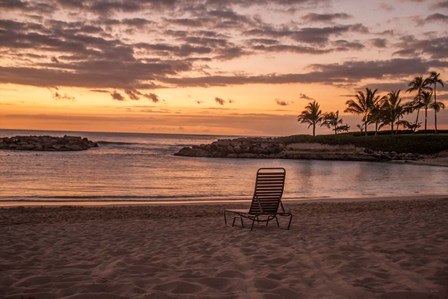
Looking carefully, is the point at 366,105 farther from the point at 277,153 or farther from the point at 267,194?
the point at 267,194

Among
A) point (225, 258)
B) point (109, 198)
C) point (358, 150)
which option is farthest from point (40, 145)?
point (225, 258)

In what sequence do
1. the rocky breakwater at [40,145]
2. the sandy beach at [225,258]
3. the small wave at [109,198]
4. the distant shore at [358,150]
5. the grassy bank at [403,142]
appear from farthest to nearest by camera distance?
1. the rocky breakwater at [40,145]
2. the grassy bank at [403,142]
3. the distant shore at [358,150]
4. the small wave at [109,198]
5. the sandy beach at [225,258]

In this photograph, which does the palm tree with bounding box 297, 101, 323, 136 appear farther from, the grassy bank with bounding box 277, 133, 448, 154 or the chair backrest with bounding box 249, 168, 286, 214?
the chair backrest with bounding box 249, 168, 286, 214

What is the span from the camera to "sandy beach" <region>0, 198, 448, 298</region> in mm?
4508

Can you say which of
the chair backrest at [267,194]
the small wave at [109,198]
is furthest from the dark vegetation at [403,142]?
the chair backrest at [267,194]

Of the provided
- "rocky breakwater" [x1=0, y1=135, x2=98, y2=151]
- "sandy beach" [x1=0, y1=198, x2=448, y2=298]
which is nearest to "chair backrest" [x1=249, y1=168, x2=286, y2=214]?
"sandy beach" [x1=0, y1=198, x2=448, y2=298]

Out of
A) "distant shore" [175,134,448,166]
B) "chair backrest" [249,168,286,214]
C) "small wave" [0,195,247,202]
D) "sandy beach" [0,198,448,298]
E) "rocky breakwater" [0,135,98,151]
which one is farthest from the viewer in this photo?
"rocky breakwater" [0,135,98,151]

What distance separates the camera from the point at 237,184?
22188 millimetres

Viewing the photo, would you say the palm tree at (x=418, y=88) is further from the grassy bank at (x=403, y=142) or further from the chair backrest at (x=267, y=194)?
the chair backrest at (x=267, y=194)

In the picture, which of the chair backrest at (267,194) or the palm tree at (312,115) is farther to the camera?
the palm tree at (312,115)

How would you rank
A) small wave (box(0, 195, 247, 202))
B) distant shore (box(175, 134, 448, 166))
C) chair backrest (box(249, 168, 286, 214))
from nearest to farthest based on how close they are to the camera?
chair backrest (box(249, 168, 286, 214)) < small wave (box(0, 195, 247, 202)) < distant shore (box(175, 134, 448, 166))

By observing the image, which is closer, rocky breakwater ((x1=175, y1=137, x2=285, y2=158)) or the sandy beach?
the sandy beach

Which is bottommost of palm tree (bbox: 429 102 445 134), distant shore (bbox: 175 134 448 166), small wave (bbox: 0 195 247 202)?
small wave (bbox: 0 195 247 202)

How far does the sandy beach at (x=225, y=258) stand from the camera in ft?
14.8
